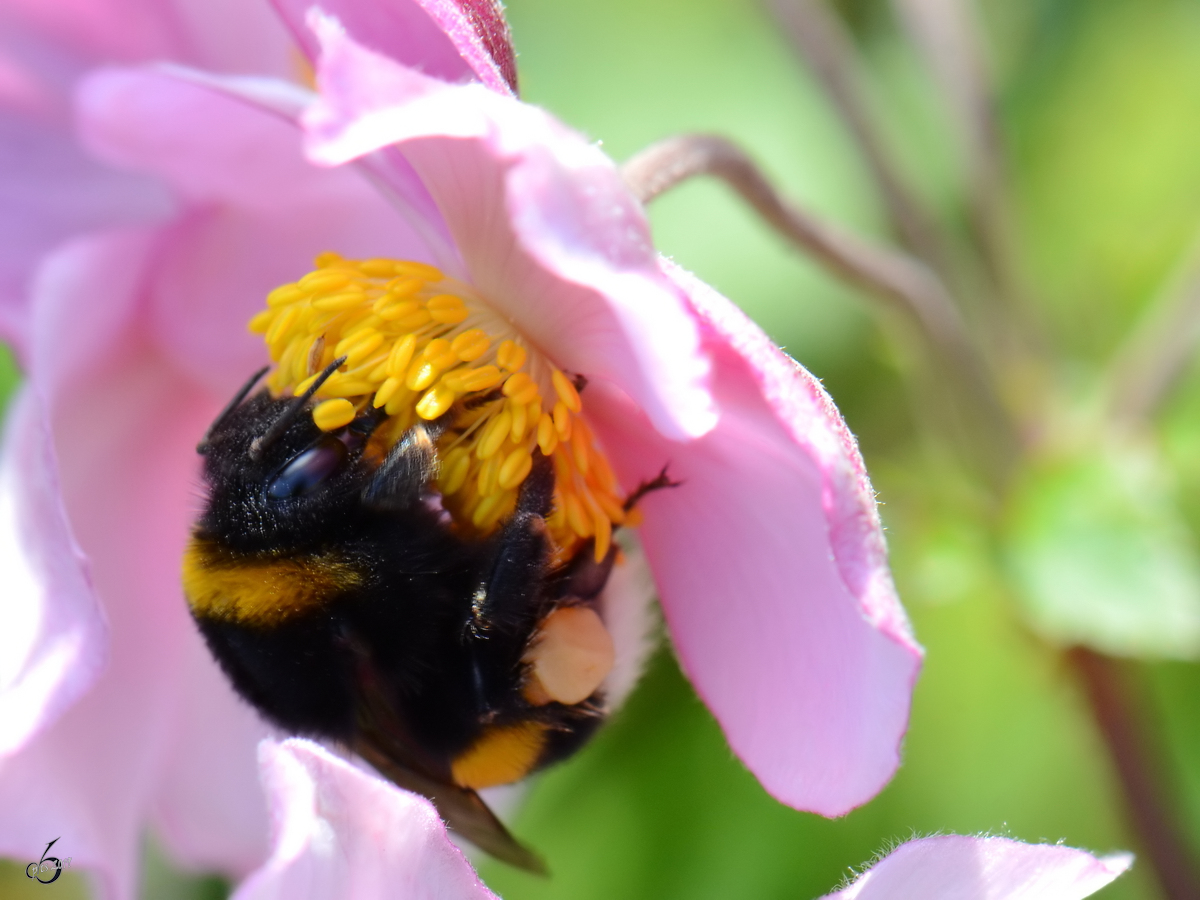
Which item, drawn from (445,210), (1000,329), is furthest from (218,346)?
(1000,329)

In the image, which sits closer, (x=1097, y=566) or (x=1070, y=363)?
(x=1097, y=566)

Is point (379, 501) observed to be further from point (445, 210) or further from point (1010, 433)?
point (1010, 433)

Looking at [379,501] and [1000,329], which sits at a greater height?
[379,501]

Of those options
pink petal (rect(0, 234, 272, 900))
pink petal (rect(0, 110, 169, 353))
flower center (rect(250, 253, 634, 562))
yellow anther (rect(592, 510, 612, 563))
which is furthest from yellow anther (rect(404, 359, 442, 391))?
pink petal (rect(0, 110, 169, 353))

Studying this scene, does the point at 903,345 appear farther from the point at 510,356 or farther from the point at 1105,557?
the point at 510,356

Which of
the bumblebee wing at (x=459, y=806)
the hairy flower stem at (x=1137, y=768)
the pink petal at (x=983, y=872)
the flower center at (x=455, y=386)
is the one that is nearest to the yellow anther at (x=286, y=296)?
the flower center at (x=455, y=386)

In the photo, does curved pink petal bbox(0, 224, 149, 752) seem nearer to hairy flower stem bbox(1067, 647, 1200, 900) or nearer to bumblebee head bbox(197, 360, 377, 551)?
bumblebee head bbox(197, 360, 377, 551)
